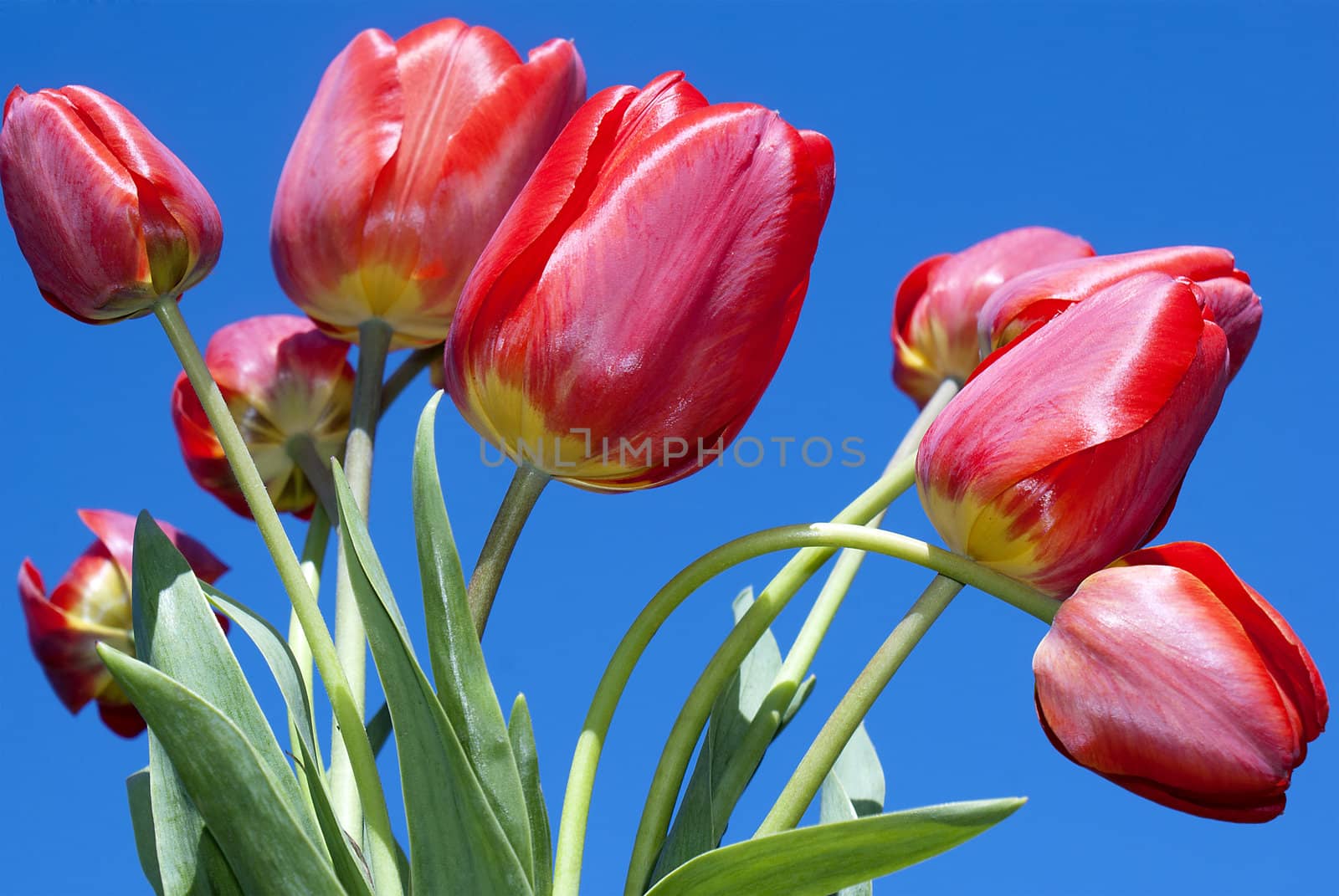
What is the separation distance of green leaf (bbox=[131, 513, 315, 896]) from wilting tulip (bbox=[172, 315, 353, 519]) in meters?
0.16

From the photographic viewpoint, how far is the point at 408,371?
2.07 ft

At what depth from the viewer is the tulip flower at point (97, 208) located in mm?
463

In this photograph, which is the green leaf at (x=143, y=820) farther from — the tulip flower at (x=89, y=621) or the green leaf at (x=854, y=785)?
the green leaf at (x=854, y=785)

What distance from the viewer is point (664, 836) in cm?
48

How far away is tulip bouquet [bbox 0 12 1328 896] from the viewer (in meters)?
0.39

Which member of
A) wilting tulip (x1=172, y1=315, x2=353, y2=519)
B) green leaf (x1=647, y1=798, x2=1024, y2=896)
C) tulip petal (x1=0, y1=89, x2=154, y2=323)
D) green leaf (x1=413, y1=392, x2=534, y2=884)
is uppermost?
wilting tulip (x1=172, y1=315, x2=353, y2=519)

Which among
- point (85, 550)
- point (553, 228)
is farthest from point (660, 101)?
point (85, 550)

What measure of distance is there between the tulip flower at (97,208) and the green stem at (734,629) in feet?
0.66

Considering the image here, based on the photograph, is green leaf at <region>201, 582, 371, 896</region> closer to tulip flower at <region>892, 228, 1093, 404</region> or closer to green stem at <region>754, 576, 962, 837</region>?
green stem at <region>754, 576, 962, 837</region>

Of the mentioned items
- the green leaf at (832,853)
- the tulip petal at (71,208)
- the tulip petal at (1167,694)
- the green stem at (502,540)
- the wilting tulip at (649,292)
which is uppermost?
the tulip petal at (71,208)

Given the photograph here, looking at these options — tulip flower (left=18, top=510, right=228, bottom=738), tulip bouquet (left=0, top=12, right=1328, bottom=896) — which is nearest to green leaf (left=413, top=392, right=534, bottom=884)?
tulip bouquet (left=0, top=12, right=1328, bottom=896)

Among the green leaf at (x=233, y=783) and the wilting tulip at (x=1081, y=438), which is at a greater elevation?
the wilting tulip at (x=1081, y=438)

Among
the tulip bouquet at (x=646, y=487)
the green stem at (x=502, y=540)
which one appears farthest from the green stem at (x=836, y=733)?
the green stem at (x=502, y=540)

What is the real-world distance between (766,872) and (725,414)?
14 centimetres
